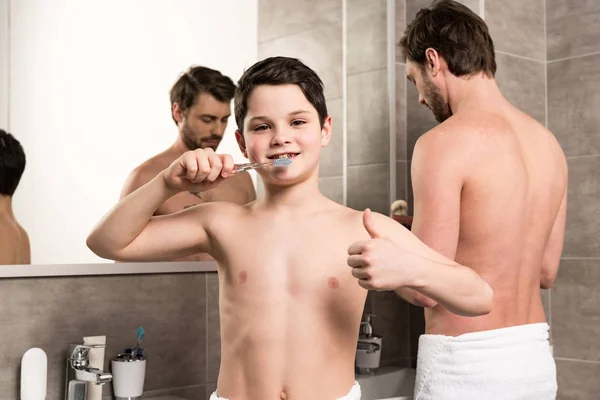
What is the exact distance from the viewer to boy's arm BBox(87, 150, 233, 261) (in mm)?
1208

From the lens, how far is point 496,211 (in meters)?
1.68

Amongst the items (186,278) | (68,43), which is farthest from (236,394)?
(68,43)

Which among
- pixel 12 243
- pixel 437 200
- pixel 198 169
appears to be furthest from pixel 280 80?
pixel 12 243

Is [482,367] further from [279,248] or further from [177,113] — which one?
[177,113]

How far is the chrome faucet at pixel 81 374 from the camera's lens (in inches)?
63.4

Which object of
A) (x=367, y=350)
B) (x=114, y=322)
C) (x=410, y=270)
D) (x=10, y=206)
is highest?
(x=10, y=206)

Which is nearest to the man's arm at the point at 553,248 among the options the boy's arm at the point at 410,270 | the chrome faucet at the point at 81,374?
the boy's arm at the point at 410,270

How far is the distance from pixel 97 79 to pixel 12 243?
41 centimetres

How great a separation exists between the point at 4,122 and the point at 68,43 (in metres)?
0.23

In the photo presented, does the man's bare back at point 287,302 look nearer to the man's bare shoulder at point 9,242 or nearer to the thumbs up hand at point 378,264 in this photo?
the thumbs up hand at point 378,264

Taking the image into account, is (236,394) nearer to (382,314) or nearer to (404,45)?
(404,45)

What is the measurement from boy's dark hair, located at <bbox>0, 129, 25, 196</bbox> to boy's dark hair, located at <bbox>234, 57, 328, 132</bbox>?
56 cm

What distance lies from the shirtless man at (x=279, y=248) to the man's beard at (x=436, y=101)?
0.52 metres

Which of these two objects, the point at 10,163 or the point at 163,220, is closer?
the point at 163,220
